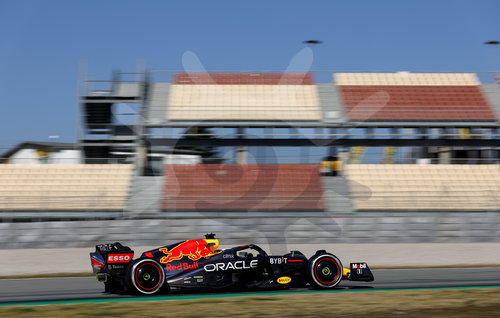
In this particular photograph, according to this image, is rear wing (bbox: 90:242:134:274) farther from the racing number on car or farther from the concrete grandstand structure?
the concrete grandstand structure

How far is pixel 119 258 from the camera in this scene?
9578mm

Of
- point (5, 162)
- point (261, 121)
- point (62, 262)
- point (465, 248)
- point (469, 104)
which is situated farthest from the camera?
point (469, 104)

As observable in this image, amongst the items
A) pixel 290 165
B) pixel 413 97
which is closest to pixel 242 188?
pixel 290 165

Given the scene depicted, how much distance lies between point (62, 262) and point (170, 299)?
22.3ft

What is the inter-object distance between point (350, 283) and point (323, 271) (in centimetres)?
→ 132

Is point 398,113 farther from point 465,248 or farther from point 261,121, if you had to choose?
point 465,248

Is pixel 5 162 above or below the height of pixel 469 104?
below

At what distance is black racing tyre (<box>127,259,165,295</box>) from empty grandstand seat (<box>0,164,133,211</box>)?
401 inches

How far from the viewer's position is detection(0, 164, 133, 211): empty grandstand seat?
63.7ft

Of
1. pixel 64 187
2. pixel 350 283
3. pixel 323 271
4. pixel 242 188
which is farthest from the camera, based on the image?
pixel 242 188

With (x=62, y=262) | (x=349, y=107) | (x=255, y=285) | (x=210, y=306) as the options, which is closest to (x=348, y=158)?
(x=349, y=107)

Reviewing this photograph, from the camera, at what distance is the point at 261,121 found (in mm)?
24562

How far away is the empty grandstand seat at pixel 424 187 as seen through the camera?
65.3 ft

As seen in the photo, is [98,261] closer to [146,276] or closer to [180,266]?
[146,276]
